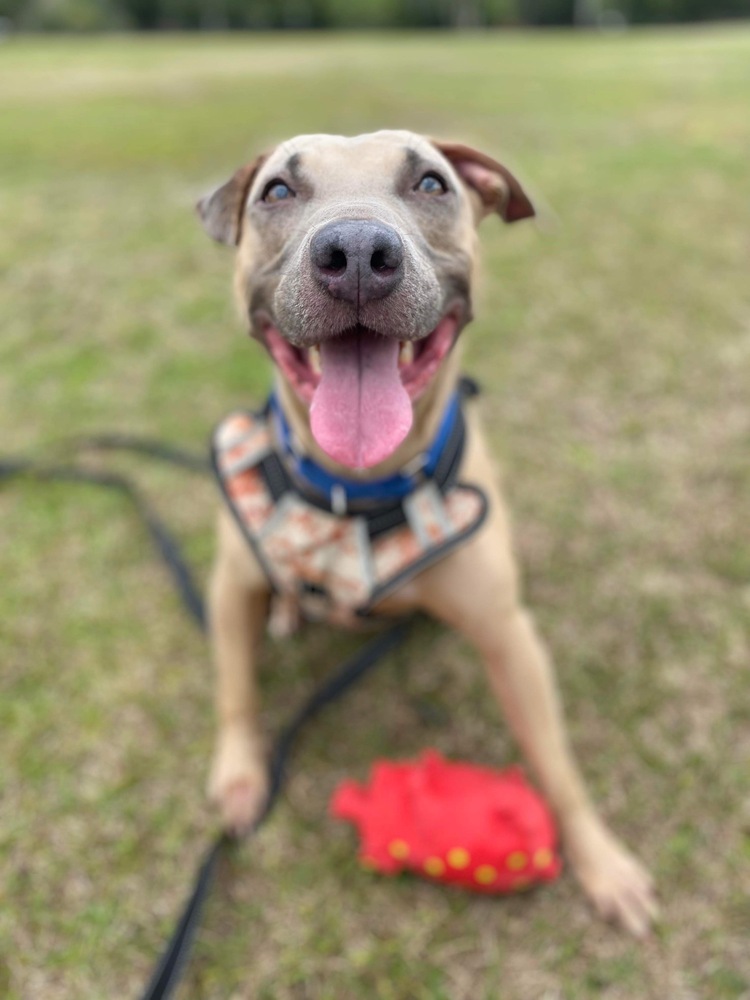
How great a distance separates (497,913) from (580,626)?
1.16 m

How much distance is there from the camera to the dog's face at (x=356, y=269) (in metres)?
1.54

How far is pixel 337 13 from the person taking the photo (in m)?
47.0

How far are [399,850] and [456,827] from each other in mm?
186

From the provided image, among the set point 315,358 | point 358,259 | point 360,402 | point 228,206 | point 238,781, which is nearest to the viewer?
point 358,259

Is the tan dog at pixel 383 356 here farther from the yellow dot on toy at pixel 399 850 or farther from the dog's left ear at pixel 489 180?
the yellow dot on toy at pixel 399 850

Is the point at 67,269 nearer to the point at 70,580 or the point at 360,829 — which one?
the point at 70,580

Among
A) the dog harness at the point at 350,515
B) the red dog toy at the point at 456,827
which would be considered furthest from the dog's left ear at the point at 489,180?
the red dog toy at the point at 456,827

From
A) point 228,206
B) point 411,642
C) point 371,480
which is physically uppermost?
point 228,206

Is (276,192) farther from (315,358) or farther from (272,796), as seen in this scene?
(272,796)

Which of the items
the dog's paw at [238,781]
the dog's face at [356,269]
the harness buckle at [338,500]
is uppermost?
the dog's face at [356,269]

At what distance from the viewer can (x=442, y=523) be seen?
2.01 metres

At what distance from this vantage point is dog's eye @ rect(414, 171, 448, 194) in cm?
184

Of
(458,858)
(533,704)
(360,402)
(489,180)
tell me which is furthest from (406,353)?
(458,858)

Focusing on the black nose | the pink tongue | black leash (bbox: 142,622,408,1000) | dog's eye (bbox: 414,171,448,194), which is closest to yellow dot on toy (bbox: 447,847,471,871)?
black leash (bbox: 142,622,408,1000)
